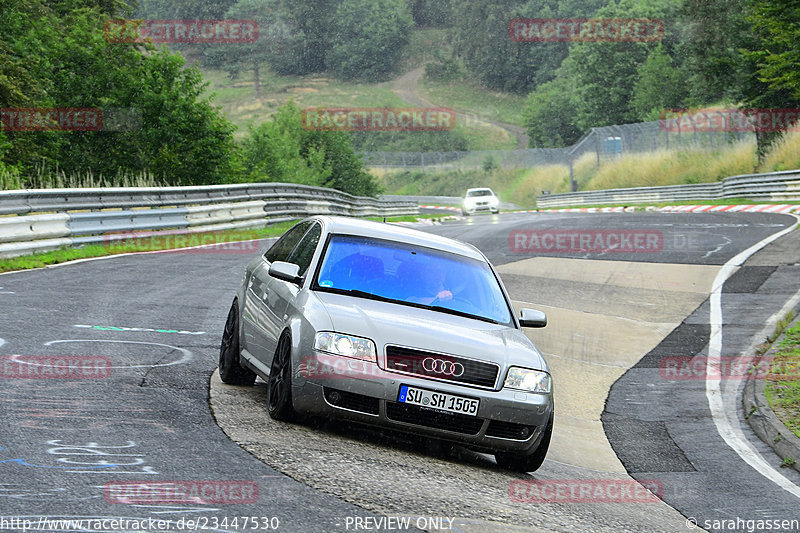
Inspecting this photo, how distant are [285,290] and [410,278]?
967 mm

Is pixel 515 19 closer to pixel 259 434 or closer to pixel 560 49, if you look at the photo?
pixel 560 49

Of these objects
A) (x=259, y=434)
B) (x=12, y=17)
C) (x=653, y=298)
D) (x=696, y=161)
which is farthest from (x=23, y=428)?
(x=696, y=161)

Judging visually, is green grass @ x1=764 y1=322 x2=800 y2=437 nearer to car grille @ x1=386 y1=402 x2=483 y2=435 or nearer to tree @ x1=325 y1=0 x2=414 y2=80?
car grille @ x1=386 y1=402 x2=483 y2=435

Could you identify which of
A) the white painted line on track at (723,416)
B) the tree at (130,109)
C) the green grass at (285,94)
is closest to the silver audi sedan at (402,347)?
the white painted line on track at (723,416)

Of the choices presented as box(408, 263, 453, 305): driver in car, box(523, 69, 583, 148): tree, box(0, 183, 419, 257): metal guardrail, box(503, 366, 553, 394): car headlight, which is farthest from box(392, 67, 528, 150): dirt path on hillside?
box(503, 366, 553, 394): car headlight

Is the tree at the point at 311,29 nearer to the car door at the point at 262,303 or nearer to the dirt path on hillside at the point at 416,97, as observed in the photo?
the dirt path on hillside at the point at 416,97

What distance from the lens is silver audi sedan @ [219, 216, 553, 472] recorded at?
6973 millimetres

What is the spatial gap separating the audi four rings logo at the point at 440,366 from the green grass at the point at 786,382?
3736 mm

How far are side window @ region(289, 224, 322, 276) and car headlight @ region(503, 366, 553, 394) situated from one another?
74.0 inches

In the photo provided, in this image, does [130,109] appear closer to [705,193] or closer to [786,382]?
[786,382]

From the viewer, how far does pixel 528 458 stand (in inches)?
290

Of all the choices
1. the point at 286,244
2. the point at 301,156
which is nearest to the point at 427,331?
the point at 286,244

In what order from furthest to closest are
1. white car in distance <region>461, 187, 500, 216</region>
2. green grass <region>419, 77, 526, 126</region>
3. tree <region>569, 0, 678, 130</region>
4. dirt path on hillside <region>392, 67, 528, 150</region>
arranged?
green grass <region>419, 77, 526, 126</region> < dirt path on hillside <region>392, 67, 528, 150</region> < tree <region>569, 0, 678, 130</region> < white car in distance <region>461, 187, 500, 216</region>

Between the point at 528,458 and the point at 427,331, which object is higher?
the point at 427,331
